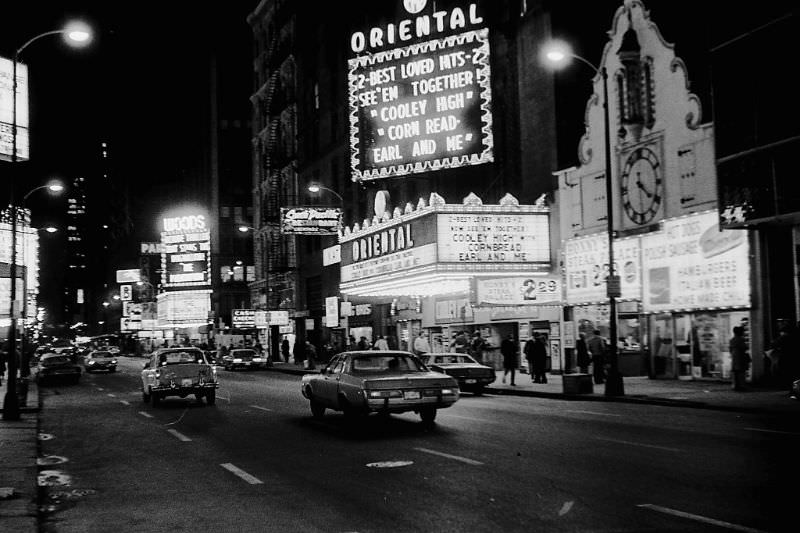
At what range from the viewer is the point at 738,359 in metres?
25.2

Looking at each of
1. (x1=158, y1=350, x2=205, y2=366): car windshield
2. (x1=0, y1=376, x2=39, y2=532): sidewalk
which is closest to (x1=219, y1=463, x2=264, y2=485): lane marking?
(x1=0, y1=376, x2=39, y2=532): sidewalk

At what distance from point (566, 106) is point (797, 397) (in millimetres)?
20444

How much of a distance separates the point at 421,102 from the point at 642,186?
15789 mm

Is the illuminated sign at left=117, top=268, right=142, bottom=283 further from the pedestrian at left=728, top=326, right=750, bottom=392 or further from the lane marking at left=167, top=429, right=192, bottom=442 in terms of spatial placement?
the lane marking at left=167, top=429, right=192, bottom=442

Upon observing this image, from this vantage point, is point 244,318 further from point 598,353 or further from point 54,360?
point 598,353

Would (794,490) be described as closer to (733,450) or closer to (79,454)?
Answer: (733,450)

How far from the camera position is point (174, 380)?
2617 centimetres

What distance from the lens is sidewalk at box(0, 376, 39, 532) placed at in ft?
30.6

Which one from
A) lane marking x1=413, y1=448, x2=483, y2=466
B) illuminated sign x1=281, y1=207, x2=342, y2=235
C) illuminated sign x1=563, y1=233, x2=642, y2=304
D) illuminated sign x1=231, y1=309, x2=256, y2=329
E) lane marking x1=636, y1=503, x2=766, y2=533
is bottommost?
lane marking x1=413, y1=448, x2=483, y2=466

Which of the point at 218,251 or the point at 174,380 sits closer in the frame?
the point at 174,380

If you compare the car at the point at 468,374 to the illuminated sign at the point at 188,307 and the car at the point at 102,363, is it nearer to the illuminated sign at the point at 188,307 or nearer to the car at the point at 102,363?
the car at the point at 102,363

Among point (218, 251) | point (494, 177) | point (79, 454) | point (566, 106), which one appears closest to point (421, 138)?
point (494, 177)

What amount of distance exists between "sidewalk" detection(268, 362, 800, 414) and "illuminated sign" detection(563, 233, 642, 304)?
3343 millimetres

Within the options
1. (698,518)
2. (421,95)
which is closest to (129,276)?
(421,95)
